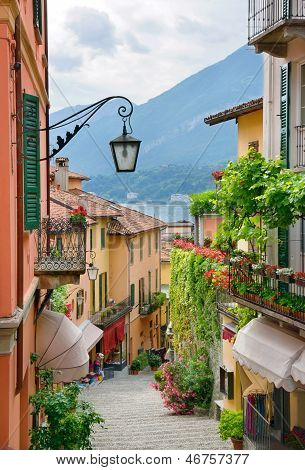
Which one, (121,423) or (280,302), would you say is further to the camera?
(121,423)

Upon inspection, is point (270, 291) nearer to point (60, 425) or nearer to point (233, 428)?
point (233, 428)

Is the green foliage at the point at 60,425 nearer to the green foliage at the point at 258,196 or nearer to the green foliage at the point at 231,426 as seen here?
the green foliage at the point at 258,196

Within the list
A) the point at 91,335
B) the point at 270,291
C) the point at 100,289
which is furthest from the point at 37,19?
the point at 100,289

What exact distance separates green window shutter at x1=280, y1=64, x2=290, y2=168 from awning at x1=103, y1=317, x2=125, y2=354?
2525 centimetres

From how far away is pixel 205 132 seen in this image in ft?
648

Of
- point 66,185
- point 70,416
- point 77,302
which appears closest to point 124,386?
point 77,302

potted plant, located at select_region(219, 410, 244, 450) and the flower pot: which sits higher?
potted plant, located at select_region(219, 410, 244, 450)

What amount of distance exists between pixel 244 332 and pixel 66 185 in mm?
24481

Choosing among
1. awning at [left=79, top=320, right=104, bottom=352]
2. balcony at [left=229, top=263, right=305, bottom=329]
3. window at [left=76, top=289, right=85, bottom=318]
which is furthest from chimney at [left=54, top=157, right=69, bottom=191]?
balcony at [left=229, top=263, right=305, bottom=329]

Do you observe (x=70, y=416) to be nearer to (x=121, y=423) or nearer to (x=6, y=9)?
(x=6, y=9)

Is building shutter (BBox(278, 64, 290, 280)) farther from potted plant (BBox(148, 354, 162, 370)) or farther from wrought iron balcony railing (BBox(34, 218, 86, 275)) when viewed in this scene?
potted plant (BBox(148, 354, 162, 370))

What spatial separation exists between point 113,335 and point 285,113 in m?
27.5

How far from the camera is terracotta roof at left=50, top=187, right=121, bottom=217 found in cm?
2958

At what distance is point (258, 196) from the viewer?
1184cm
